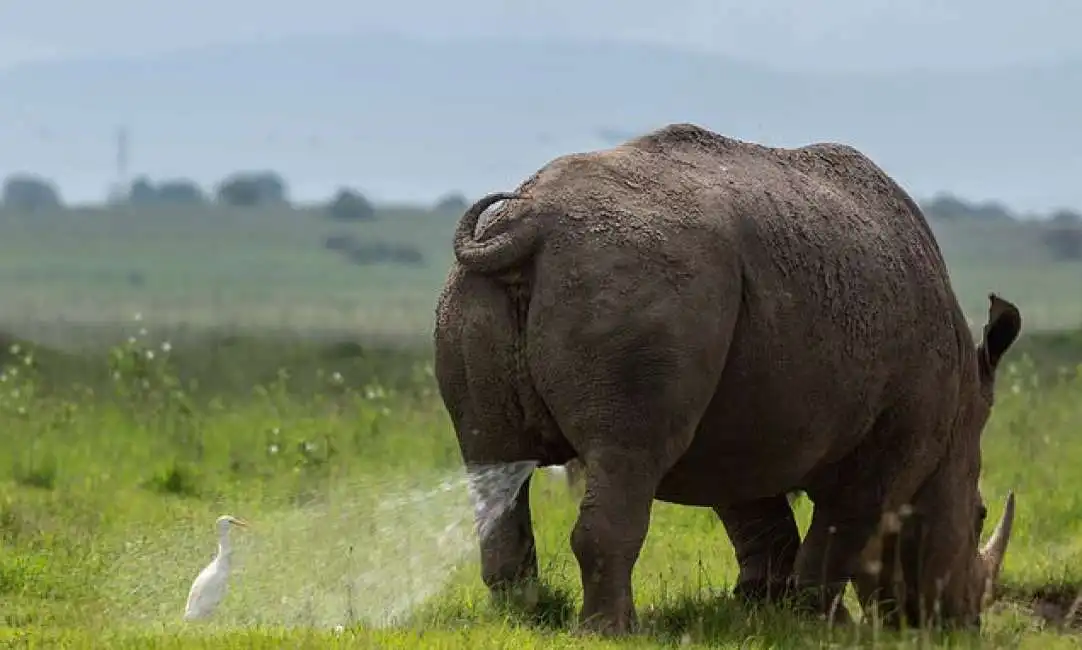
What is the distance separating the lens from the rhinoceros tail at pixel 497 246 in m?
7.69

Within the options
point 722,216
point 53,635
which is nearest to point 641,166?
point 722,216

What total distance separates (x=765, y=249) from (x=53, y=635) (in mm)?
3040

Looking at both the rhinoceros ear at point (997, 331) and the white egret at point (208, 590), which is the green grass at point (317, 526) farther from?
the rhinoceros ear at point (997, 331)

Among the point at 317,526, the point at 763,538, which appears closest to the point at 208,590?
the point at 317,526

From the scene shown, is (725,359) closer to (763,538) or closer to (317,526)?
(763,538)

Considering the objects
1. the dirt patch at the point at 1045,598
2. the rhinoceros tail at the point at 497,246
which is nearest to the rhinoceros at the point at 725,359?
the rhinoceros tail at the point at 497,246

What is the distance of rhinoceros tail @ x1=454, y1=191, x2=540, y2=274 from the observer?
7691mm

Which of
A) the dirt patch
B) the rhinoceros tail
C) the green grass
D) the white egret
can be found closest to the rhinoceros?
the rhinoceros tail

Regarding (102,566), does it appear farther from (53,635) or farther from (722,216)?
(722,216)

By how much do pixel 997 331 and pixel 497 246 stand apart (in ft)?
9.40

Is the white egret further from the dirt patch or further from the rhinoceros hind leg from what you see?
the dirt patch

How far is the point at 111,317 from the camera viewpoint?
2311cm

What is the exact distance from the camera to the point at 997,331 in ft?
31.1

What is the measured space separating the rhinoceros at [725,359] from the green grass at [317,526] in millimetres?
444
